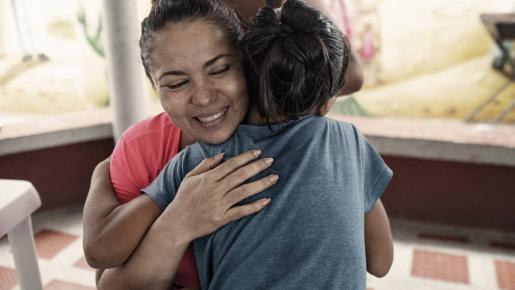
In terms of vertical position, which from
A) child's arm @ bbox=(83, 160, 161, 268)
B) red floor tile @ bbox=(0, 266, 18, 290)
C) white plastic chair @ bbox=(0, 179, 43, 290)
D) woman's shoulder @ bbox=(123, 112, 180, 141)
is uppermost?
woman's shoulder @ bbox=(123, 112, 180, 141)

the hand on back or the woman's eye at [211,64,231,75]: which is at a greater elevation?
the woman's eye at [211,64,231,75]

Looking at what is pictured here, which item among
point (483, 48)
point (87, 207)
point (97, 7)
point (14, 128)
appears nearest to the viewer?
point (87, 207)

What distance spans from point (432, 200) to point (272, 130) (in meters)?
2.53

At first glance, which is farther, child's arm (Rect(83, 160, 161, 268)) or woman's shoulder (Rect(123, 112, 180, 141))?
woman's shoulder (Rect(123, 112, 180, 141))

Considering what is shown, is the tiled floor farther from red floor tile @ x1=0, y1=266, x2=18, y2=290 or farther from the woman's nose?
the woman's nose

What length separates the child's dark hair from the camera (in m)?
0.88

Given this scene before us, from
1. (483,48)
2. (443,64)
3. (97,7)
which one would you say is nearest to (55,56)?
(97,7)

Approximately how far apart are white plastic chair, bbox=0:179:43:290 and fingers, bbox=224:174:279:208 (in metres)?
0.76

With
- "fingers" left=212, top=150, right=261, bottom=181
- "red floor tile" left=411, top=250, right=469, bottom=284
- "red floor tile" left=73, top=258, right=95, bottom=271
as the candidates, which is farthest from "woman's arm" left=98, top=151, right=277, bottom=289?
"red floor tile" left=411, top=250, right=469, bottom=284

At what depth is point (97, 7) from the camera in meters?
3.61

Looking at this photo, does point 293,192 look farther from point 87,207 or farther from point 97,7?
point 97,7

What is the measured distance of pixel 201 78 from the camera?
3.26ft

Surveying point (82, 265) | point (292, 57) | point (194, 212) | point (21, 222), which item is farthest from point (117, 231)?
point (82, 265)

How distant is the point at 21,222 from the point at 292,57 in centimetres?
110
